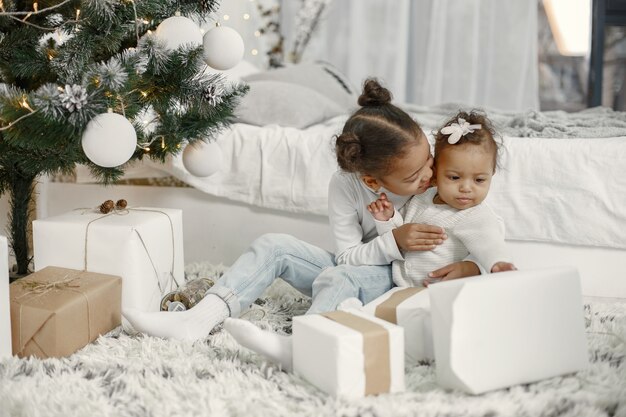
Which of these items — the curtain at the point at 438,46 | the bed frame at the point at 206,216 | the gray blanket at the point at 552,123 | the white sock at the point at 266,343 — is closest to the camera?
the white sock at the point at 266,343

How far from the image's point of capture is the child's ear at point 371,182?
145cm

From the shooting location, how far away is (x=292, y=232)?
1912 mm

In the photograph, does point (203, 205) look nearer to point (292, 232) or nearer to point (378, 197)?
point (292, 232)

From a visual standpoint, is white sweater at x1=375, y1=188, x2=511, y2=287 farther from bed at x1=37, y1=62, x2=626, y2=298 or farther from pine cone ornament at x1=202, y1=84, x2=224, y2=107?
pine cone ornament at x1=202, y1=84, x2=224, y2=107

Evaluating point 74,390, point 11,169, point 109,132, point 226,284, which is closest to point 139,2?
point 109,132

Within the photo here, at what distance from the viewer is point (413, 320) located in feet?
4.00

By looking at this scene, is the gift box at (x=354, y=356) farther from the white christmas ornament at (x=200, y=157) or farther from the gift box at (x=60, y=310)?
the white christmas ornament at (x=200, y=157)

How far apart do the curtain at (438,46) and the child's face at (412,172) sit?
206 centimetres

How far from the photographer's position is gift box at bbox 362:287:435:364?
3.99 feet

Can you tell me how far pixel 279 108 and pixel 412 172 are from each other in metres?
0.75

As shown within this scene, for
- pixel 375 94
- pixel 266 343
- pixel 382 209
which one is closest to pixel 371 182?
pixel 382 209

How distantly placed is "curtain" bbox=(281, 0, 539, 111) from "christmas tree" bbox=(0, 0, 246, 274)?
6.90 feet

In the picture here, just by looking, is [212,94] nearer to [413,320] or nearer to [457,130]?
[457,130]

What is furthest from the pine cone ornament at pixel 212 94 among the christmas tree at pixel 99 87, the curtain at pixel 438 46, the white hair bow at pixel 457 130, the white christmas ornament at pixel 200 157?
the curtain at pixel 438 46
